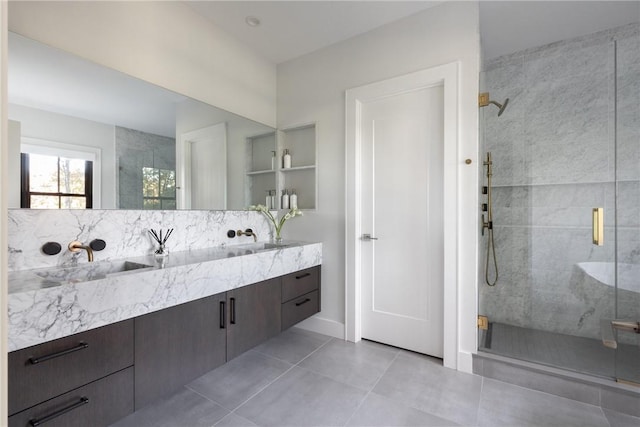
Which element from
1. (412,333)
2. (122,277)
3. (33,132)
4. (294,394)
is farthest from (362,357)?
(33,132)

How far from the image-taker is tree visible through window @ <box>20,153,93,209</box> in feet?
4.96

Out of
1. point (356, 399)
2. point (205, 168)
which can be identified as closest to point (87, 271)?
point (205, 168)

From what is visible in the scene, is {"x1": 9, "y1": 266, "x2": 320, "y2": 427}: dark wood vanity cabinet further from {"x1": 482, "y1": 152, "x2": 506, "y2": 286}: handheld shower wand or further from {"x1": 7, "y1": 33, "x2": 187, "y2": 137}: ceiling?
{"x1": 482, "y1": 152, "x2": 506, "y2": 286}: handheld shower wand

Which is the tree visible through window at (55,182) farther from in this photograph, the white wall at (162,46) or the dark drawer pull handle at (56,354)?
the dark drawer pull handle at (56,354)

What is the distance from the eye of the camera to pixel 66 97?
165 cm

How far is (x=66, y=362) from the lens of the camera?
1.15 metres

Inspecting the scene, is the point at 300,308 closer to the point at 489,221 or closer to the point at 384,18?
the point at 489,221

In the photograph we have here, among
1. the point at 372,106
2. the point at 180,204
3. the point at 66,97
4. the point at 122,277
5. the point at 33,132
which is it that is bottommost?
the point at 122,277

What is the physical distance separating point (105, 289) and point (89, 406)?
49cm

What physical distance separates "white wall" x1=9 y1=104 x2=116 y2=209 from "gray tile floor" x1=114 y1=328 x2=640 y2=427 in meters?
1.35

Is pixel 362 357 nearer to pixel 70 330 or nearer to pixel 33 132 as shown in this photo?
pixel 70 330

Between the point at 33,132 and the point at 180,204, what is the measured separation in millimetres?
889

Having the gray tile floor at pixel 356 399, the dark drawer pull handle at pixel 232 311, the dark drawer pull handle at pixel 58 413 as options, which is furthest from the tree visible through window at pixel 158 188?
the gray tile floor at pixel 356 399

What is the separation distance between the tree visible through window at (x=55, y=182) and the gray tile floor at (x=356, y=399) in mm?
1272
